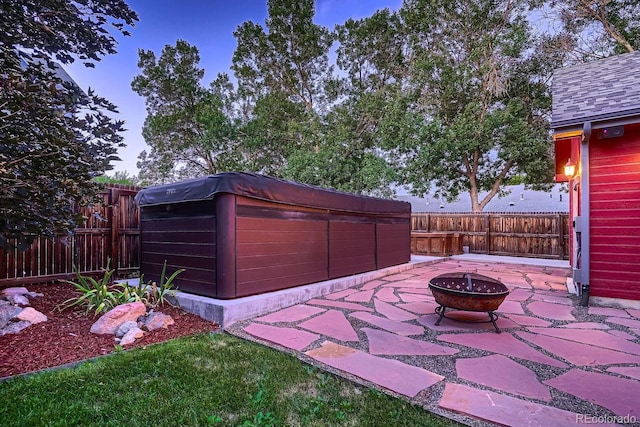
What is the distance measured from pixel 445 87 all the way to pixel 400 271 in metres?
8.95

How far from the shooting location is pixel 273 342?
3.02m

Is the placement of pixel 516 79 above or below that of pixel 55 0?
above

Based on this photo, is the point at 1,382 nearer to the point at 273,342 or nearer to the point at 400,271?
the point at 273,342

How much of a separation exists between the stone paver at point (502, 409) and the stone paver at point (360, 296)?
2483mm

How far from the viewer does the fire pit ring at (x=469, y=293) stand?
10.7 ft

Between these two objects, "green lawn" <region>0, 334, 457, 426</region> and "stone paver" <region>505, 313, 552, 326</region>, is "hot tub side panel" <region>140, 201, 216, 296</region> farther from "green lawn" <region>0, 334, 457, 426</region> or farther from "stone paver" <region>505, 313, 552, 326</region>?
"stone paver" <region>505, 313, 552, 326</region>

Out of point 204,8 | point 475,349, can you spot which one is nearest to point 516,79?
point 204,8

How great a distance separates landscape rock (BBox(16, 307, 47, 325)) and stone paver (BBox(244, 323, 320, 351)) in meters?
2.00

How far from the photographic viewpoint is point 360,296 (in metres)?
4.89

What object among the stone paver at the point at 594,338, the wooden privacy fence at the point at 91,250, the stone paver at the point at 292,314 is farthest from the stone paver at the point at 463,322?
the wooden privacy fence at the point at 91,250

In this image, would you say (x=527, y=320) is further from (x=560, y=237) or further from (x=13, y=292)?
(x=560, y=237)

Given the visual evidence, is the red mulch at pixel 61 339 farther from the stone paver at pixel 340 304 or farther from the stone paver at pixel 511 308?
the stone paver at pixel 511 308

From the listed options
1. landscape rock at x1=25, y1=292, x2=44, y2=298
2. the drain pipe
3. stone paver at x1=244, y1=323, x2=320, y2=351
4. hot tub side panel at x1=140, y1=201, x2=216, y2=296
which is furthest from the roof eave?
landscape rock at x1=25, y1=292, x2=44, y2=298

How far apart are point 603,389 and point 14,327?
15.7ft
